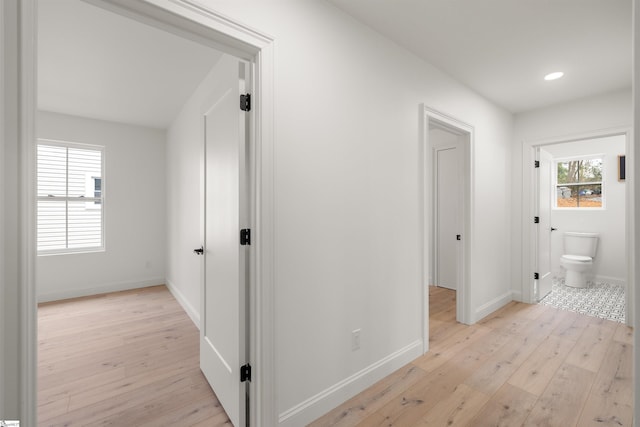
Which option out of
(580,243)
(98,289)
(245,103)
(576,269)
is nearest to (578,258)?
(576,269)

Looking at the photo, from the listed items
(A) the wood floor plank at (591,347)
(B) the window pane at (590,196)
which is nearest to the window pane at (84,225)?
(A) the wood floor plank at (591,347)

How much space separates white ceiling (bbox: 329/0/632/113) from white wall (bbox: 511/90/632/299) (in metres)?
0.21

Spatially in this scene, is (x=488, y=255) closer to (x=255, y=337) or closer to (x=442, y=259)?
(x=442, y=259)

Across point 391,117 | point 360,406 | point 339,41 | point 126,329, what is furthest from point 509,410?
point 126,329

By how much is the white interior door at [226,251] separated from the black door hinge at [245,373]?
0.8 inches

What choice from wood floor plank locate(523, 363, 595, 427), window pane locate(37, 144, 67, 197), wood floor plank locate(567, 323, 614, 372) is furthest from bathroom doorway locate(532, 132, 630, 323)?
window pane locate(37, 144, 67, 197)

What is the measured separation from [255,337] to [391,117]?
5.72ft

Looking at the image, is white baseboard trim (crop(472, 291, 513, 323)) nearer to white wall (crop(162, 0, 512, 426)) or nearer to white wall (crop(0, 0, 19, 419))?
white wall (crop(162, 0, 512, 426))

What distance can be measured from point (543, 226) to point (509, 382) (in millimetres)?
2517

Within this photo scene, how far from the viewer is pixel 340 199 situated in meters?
1.79

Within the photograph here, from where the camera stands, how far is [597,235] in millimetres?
4473

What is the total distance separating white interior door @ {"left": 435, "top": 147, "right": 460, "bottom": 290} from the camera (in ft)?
13.6

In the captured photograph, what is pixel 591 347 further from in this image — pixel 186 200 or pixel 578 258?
pixel 186 200

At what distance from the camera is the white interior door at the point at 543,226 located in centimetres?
357
